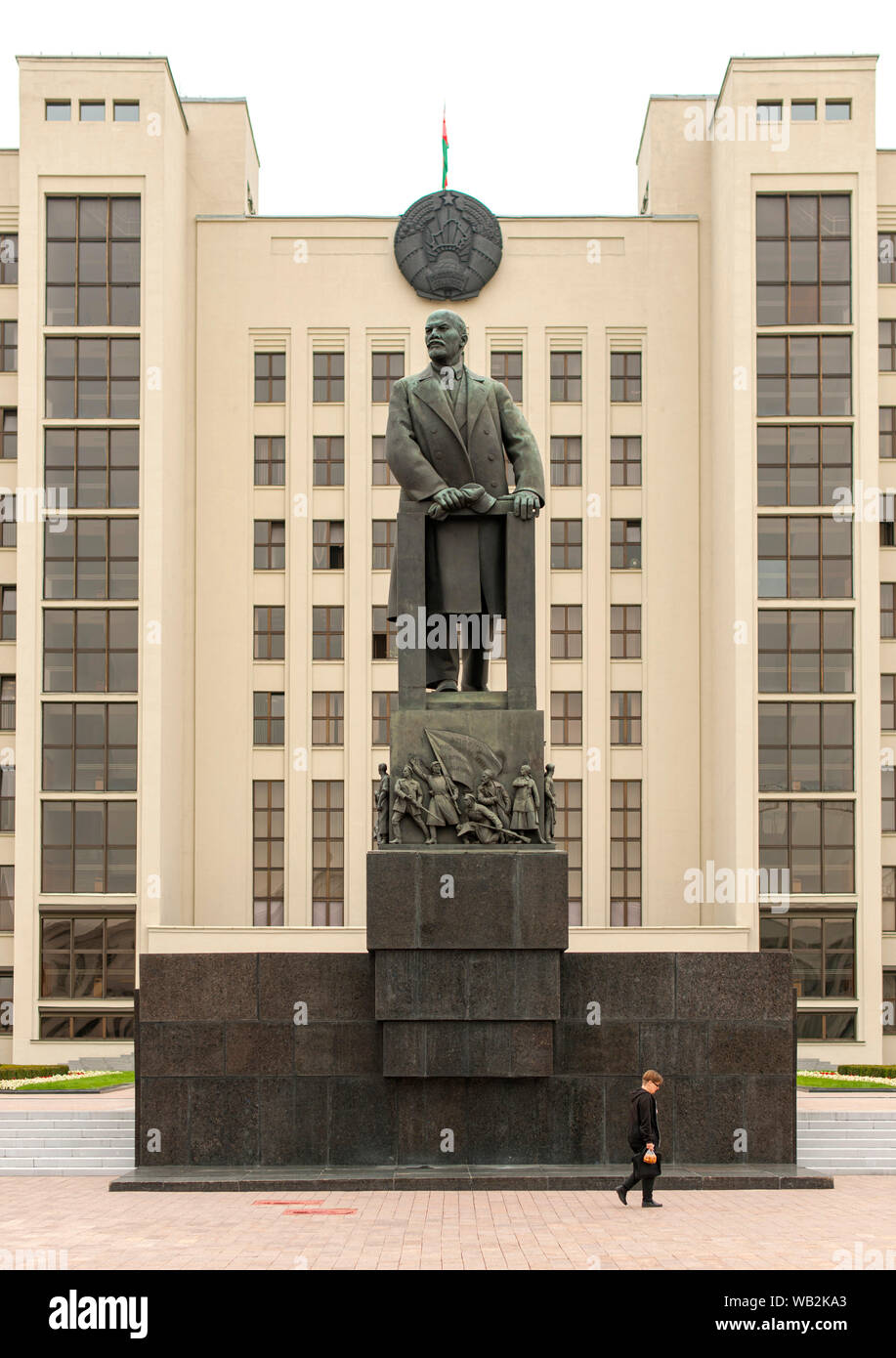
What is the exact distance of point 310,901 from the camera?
1752 inches


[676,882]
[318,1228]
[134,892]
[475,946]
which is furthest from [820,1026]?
[318,1228]

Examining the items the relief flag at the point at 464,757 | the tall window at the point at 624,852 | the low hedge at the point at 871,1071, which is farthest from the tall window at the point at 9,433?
the relief flag at the point at 464,757

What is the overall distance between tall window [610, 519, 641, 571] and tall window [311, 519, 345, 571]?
7915 millimetres

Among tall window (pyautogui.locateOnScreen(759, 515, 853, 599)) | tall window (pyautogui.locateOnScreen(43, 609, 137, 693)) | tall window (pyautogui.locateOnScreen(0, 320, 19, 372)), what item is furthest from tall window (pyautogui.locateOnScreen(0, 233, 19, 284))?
tall window (pyautogui.locateOnScreen(759, 515, 853, 599))

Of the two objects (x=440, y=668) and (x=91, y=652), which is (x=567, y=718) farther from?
(x=440, y=668)

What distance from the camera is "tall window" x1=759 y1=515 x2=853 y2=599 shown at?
44.3 m

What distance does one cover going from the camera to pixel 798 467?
1750 inches

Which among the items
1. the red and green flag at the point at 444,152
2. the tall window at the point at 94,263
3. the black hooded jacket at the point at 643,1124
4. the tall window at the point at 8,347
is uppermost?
the red and green flag at the point at 444,152

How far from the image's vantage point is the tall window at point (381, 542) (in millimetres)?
46031

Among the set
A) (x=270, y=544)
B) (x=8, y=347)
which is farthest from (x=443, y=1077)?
(x=8, y=347)

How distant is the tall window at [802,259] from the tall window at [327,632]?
14.6 m

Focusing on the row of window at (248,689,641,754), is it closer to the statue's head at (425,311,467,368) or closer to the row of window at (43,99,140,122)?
the row of window at (43,99,140,122)

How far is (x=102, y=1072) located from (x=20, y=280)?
21907 millimetres

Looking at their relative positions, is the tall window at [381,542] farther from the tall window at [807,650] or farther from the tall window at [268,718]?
the tall window at [807,650]
